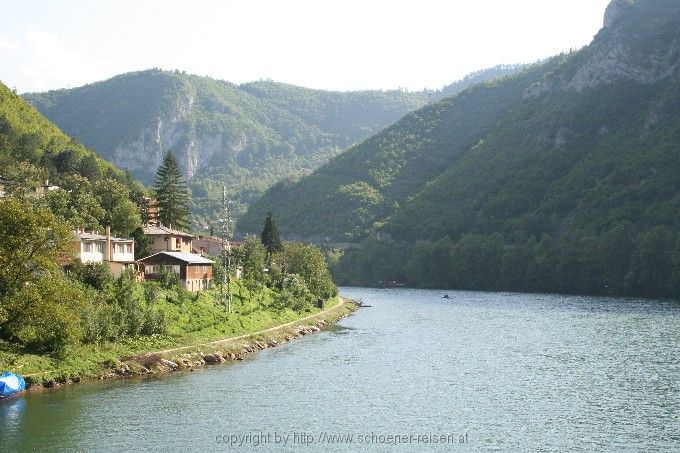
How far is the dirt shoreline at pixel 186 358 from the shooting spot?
6012cm

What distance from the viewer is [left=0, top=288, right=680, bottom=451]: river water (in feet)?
150

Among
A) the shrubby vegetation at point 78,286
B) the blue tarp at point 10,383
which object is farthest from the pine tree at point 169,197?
the blue tarp at point 10,383

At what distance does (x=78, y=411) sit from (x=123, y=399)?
397 centimetres

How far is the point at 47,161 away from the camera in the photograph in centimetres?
12438

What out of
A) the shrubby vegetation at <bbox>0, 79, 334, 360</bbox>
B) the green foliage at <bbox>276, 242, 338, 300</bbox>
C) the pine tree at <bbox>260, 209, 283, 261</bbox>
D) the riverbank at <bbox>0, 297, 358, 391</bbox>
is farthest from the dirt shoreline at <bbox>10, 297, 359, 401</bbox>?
the pine tree at <bbox>260, 209, 283, 261</bbox>

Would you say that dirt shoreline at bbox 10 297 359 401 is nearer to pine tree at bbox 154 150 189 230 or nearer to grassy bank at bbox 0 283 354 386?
grassy bank at bbox 0 283 354 386

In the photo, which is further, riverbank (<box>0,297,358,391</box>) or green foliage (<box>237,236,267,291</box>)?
green foliage (<box>237,236,267,291</box>)

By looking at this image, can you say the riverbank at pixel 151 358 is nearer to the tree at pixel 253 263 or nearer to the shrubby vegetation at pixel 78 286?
the shrubby vegetation at pixel 78 286

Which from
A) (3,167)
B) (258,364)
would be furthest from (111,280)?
(3,167)

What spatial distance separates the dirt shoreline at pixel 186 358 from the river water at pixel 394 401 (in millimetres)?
1752

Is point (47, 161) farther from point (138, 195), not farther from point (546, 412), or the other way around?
point (546, 412)

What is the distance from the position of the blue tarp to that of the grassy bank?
175 cm

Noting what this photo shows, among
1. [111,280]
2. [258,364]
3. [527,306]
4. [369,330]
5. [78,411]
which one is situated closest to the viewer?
[78,411]

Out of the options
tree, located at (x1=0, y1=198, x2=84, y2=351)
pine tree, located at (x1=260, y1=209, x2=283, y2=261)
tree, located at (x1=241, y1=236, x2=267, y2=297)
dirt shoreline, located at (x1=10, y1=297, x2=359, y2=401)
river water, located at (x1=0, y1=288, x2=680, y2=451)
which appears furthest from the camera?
pine tree, located at (x1=260, y1=209, x2=283, y2=261)
